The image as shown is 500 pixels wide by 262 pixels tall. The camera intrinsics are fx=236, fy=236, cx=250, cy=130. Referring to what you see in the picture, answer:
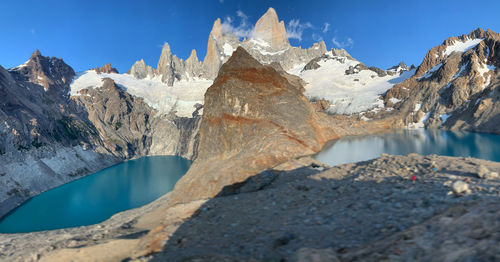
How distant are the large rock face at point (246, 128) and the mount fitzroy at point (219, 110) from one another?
0.42 ft

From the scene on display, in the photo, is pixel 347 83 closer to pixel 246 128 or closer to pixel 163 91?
pixel 163 91

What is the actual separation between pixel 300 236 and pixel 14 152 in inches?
3364

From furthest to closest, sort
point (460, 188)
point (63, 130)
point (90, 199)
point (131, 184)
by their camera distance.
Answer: point (63, 130)
point (131, 184)
point (90, 199)
point (460, 188)

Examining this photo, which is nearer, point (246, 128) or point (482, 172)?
point (482, 172)

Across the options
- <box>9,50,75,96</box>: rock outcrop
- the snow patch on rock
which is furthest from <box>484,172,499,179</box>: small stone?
<box>9,50,75,96</box>: rock outcrop

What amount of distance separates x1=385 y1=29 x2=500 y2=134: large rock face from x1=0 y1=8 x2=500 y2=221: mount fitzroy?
0.39 m

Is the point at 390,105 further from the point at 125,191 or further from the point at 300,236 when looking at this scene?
the point at 300,236

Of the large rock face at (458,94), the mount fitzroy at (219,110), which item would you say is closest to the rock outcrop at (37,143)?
the mount fitzroy at (219,110)

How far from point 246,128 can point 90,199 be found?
57.4 meters

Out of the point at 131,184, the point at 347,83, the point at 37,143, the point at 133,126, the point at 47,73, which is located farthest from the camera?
the point at 133,126

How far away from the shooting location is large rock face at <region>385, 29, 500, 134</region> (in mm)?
68812

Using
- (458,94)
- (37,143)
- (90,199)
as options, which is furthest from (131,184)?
(458,94)

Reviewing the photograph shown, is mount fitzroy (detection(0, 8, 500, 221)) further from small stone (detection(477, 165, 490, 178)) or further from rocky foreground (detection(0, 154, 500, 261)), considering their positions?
small stone (detection(477, 165, 490, 178))

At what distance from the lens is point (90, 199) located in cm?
6122
